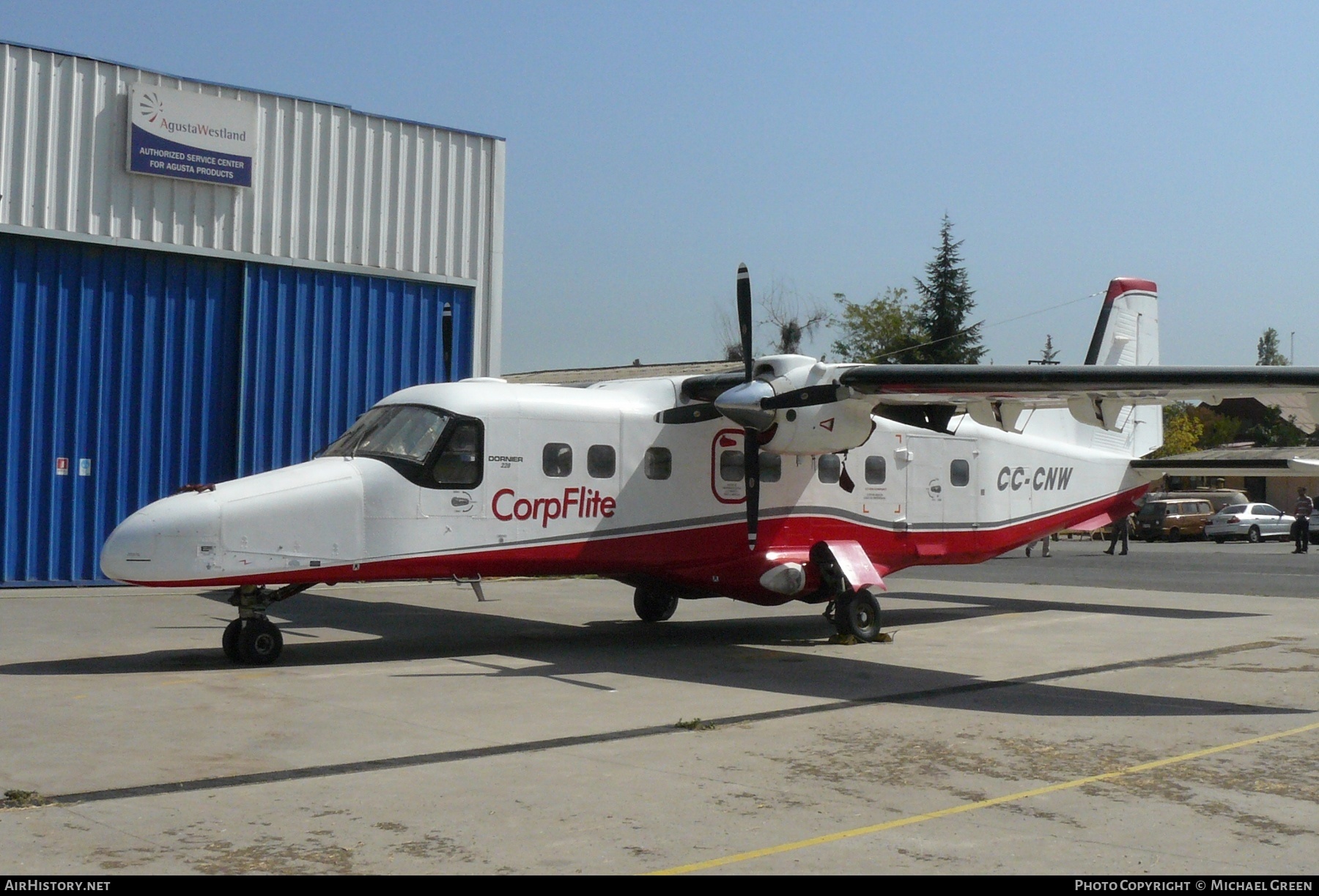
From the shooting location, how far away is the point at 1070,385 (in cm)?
1244

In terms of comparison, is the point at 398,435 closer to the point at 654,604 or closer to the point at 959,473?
the point at 654,604

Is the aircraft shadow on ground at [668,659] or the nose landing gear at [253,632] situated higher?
the nose landing gear at [253,632]

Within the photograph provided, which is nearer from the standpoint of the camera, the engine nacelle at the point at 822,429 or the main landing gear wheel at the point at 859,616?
the engine nacelle at the point at 822,429

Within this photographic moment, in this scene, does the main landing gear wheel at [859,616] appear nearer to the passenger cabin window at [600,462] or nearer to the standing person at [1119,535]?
the passenger cabin window at [600,462]

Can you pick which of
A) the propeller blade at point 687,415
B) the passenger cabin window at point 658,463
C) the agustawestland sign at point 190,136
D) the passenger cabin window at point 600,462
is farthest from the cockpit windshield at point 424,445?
the agustawestland sign at point 190,136

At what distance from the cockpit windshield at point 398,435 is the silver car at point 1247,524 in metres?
43.6

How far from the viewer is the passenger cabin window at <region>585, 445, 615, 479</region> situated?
13.9 m

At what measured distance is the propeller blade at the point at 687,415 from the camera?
14.5m

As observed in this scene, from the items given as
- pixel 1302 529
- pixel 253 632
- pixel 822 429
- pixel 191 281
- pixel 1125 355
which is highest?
pixel 191 281

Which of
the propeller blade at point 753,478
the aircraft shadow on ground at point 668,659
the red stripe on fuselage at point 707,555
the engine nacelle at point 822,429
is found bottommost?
the aircraft shadow on ground at point 668,659

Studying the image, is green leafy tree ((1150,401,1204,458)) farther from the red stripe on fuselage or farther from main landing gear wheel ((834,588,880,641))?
main landing gear wheel ((834,588,880,641))

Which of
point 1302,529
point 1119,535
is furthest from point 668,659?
point 1302,529

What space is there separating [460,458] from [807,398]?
3975 millimetres

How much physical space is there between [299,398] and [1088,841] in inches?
729
